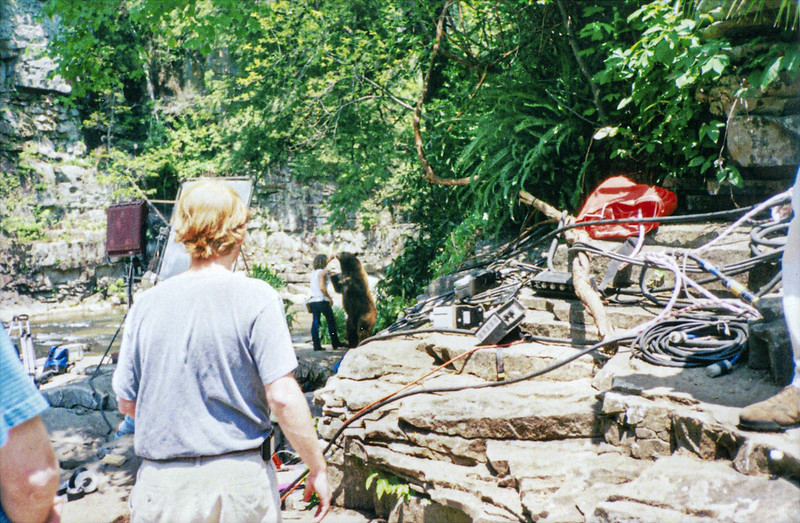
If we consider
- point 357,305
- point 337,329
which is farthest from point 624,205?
point 337,329

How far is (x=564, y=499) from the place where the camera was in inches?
118

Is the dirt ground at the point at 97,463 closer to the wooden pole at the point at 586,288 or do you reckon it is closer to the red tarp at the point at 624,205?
the wooden pole at the point at 586,288

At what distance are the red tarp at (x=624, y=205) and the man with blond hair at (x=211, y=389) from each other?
4017 millimetres

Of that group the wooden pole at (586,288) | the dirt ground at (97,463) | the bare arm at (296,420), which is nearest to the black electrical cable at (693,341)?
the wooden pole at (586,288)

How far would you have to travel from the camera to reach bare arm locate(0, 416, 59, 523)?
4.60 feet

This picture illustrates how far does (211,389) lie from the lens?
79.0 inches

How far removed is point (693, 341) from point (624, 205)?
2.09m

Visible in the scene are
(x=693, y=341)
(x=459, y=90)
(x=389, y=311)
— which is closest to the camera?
(x=693, y=341)

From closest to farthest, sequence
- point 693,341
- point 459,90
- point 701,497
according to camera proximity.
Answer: point 701,497 < point 693,341 < point 459,90

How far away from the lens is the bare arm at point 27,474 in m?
1.40

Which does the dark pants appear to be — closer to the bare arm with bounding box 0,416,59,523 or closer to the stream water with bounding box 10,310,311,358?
the stream water with bounding box 10,310,311,358

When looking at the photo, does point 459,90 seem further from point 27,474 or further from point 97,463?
point 27,474

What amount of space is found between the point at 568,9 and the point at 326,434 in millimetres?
5241

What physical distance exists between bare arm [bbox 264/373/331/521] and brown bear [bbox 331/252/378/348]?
7.75 m
